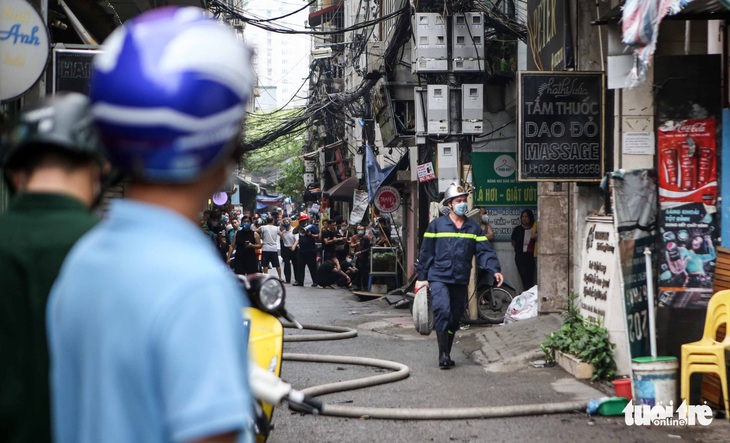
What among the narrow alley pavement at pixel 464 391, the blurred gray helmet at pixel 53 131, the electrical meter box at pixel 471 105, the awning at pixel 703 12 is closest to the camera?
the blurred gray helmet at pixel 53 131

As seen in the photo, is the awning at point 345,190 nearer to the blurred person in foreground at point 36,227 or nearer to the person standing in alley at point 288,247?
the person standing in alley at point 288,247

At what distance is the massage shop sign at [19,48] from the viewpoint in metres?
7.83

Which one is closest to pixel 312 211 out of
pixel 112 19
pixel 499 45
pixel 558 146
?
pixel 499 45

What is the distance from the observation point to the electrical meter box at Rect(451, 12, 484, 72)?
15898mm

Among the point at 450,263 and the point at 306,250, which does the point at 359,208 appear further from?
the point at 450,263

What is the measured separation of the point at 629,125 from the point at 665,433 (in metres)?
3.51

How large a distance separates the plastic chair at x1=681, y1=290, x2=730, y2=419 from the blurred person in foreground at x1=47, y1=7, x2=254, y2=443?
616cm

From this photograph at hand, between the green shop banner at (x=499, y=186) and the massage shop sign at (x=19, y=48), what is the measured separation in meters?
12.0

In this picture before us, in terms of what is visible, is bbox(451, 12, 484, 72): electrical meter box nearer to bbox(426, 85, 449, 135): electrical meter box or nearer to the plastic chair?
bbox(426, 85, 449, 135): electrical meter box

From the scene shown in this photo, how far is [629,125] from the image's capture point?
9242 millimetres

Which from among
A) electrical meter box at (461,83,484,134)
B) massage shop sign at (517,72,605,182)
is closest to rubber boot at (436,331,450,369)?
massage shop sign at (517,72,605,182)

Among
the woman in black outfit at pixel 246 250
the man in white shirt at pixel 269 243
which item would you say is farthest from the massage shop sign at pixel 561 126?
the man in white shirt at pixel 269 243

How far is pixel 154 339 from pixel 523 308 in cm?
1257

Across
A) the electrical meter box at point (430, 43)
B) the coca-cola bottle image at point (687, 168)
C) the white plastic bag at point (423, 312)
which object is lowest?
the white plastic bag at point (423, 312)
